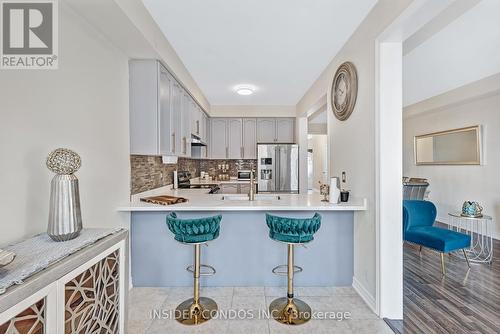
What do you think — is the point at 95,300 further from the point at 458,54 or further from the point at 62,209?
the point at 458,54

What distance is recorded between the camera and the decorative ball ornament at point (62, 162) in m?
1.29

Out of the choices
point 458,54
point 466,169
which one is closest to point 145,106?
point 458,54

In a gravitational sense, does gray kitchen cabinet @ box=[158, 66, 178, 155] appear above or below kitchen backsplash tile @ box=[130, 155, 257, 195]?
above

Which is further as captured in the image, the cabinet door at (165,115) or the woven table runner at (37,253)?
the cabinet door at (165,115)

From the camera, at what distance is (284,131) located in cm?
588

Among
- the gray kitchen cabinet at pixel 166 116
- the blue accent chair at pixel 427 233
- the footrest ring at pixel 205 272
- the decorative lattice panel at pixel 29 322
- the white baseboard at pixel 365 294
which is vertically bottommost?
the white baseboard at pixel 365 294

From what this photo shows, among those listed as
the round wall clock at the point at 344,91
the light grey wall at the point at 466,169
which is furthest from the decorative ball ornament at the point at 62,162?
A: the light grey wall at the point at 466,169

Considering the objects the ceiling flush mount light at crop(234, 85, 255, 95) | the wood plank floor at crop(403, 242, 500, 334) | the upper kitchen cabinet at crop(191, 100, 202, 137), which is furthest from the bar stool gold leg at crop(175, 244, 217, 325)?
the ceiling flush mount light at crop(234, 85, 255, 95)

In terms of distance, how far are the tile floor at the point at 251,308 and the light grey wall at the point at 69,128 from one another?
82 centimetres

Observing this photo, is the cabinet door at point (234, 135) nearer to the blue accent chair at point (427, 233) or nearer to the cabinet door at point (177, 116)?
the cabinet door at point (177, 116)

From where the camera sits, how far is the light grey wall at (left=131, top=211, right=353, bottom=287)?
2.71 metres

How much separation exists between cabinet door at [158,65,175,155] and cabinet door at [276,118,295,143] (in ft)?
10.6

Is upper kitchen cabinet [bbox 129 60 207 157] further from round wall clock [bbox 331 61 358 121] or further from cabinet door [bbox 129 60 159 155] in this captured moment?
round wall clock [bbox 331 61 358 121]

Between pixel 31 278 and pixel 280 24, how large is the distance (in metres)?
2.56
